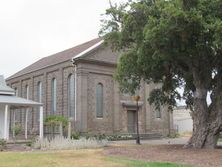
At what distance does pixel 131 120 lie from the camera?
4672 cm

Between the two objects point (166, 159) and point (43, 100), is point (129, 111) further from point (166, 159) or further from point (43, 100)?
point (166, 159)

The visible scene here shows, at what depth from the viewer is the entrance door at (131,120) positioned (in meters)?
46.6

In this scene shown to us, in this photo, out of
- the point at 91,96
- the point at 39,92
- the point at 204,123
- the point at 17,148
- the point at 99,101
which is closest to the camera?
the point at 204,123

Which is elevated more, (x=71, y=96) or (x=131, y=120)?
(x=71, y=96)

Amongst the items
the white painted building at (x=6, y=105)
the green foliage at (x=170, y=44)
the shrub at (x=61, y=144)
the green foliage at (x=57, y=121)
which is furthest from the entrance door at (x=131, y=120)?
the shrub at (x=61, y=144)

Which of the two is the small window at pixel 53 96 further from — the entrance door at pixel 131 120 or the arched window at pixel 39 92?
the entrance door at pixel 131 120

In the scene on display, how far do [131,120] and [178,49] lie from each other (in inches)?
959

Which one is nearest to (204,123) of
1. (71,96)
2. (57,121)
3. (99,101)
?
(57,121)

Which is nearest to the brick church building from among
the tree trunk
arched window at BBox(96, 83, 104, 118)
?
arched window at BBox(96, 83, 104, 118)

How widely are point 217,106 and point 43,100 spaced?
27055mm

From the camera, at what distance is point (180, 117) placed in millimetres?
76562

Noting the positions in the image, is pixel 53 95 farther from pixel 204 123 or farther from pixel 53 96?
pixel 204 123

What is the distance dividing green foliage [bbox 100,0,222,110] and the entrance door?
15.4 metres

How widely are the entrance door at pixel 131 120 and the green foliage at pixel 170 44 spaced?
15.4m
